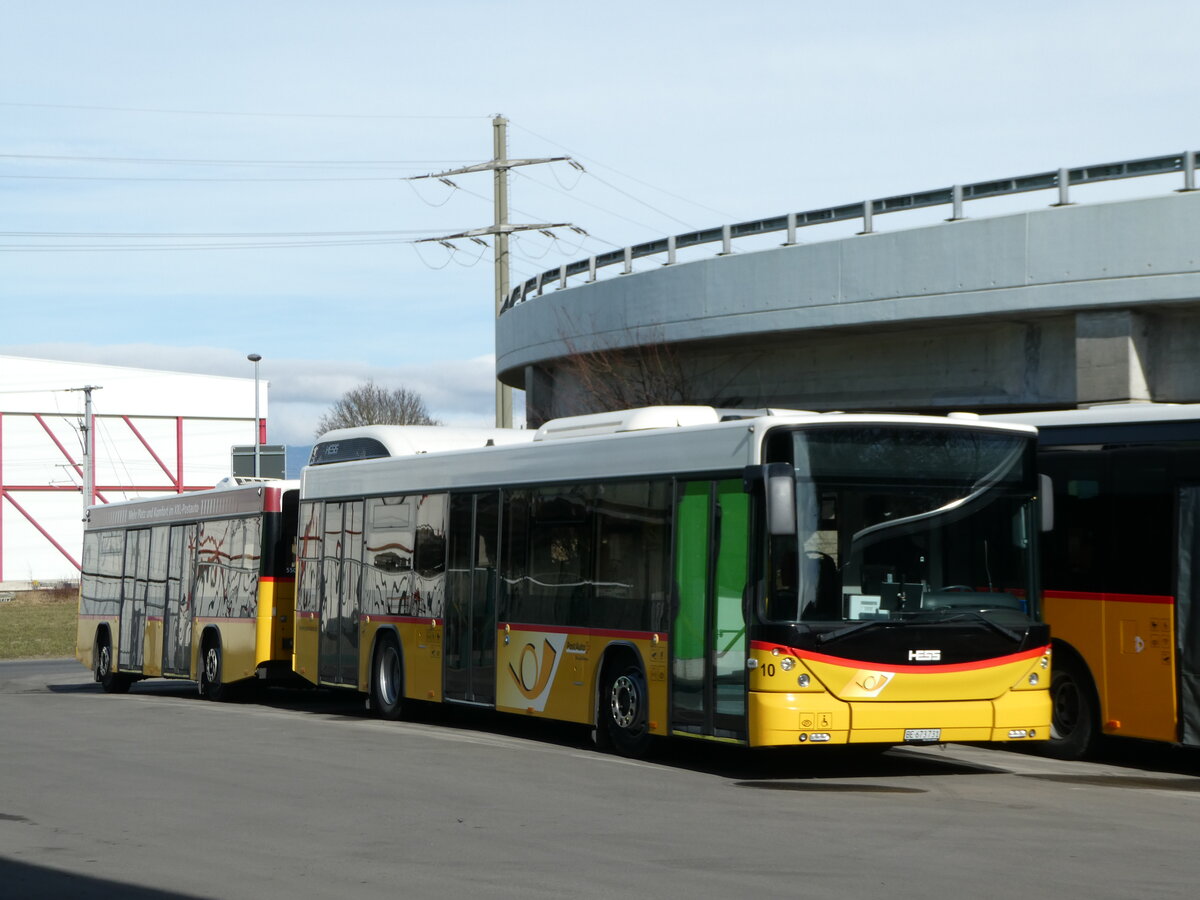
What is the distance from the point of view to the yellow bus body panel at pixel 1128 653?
1339 cm

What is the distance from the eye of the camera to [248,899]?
7.65m

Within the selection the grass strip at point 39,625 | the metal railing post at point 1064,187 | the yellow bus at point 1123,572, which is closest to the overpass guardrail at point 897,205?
the metal railing post at point 1064,187

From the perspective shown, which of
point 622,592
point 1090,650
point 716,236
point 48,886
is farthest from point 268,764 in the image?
point 716,236

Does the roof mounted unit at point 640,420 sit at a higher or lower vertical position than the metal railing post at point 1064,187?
lower

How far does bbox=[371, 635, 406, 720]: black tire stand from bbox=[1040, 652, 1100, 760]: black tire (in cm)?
714

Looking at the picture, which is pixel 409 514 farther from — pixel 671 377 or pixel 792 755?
pixel 671 377

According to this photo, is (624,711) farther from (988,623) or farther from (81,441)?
(81,441)

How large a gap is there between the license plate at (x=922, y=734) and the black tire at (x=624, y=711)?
7.30 feet

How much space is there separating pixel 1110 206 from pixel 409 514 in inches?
429

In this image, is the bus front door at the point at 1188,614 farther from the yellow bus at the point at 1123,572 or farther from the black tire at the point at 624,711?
the black tire at the point at 624,711

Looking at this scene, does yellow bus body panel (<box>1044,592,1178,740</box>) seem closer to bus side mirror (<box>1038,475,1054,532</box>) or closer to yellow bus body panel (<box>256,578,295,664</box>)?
bus side mirror (<box>1038,475,1054,532</box>)

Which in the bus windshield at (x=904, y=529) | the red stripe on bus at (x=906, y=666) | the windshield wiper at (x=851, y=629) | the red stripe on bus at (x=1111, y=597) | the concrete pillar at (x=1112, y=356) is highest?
the concrete pillar at (x=1112, y=356)

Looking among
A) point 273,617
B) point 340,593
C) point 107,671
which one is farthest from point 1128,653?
point 107,671

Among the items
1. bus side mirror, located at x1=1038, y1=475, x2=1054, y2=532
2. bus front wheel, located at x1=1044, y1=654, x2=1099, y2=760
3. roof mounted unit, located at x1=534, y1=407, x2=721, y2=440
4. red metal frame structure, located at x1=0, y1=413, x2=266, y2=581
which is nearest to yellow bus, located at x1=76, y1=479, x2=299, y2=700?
roof mounted unit, located at x1=534, y1=407, x2=721, y2=440
